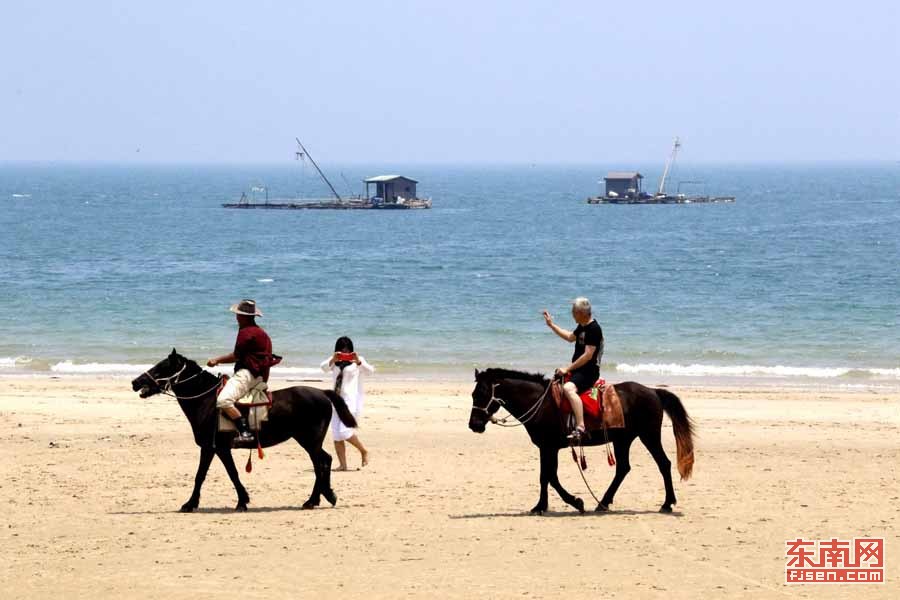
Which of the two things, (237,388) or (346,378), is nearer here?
(237,388)

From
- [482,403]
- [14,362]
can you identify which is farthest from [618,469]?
[14,362]

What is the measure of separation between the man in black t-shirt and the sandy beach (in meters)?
1.16

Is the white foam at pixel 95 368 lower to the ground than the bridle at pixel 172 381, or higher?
lower

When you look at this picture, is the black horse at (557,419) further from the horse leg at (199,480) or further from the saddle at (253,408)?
the horse leg at (199,480)

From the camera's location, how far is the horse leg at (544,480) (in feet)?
43.2

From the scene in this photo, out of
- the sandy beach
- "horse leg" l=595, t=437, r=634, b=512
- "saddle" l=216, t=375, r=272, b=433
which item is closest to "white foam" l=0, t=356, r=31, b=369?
the sandy beach

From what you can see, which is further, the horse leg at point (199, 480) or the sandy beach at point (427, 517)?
the horse leg at point (199, 480)

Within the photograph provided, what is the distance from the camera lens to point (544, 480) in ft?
43.1

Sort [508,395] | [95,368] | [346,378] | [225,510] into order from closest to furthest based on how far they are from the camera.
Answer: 1. [508,395]
2. [225,510]
3. [346,378]
4. [95,368]

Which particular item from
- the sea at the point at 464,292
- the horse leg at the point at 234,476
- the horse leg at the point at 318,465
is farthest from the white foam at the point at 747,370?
the horse leg at the point at 234,476

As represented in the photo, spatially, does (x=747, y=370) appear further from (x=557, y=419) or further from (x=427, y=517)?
(x=427, y=517)

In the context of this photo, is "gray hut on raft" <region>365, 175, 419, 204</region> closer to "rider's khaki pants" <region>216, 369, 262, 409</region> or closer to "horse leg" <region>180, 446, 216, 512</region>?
"horse leg" <region>180, 446, 216, 512</region>

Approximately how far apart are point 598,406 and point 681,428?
3.28 ft

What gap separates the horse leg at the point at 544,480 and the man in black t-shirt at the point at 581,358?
1.17 ft
